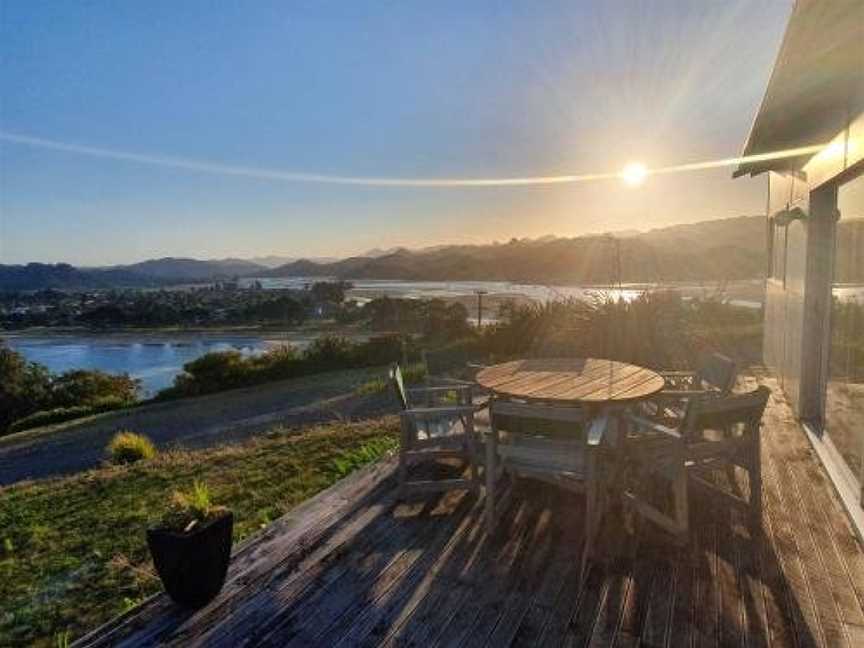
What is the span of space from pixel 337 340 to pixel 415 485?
13.9 meters

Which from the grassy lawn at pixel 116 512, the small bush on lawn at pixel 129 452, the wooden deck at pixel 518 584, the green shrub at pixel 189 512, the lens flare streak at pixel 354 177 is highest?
the lens flare streak at pixel 354 177

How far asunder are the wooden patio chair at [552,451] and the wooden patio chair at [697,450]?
264 millimetres

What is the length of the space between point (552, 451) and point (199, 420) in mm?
10529

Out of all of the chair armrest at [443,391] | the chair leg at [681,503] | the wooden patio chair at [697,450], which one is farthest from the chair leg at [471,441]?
the chair leg at [681,503]

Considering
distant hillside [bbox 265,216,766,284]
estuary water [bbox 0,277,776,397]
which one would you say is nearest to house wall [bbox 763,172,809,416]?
distant hillside [bbox 265,216,766,284]

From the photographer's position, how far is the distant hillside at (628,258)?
9914mm

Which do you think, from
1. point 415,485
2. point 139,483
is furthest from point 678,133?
point 139,483

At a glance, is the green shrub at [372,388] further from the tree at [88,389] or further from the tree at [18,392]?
the tree at [18,392]

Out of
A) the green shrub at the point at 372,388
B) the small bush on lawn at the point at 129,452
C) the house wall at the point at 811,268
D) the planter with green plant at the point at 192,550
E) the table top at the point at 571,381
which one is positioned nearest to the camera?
the planter with green plant at the point at 192,550

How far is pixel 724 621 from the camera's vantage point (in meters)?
2.20

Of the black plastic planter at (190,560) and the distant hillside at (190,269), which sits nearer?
the black plastic planter at (190,560)

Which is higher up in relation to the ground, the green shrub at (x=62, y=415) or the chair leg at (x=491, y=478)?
the chair leg at (x=491, y=478)

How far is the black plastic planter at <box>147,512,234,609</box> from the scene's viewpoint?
225cm

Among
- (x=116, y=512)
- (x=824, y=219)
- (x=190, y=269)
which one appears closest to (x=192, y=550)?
(x=116, y=512)
